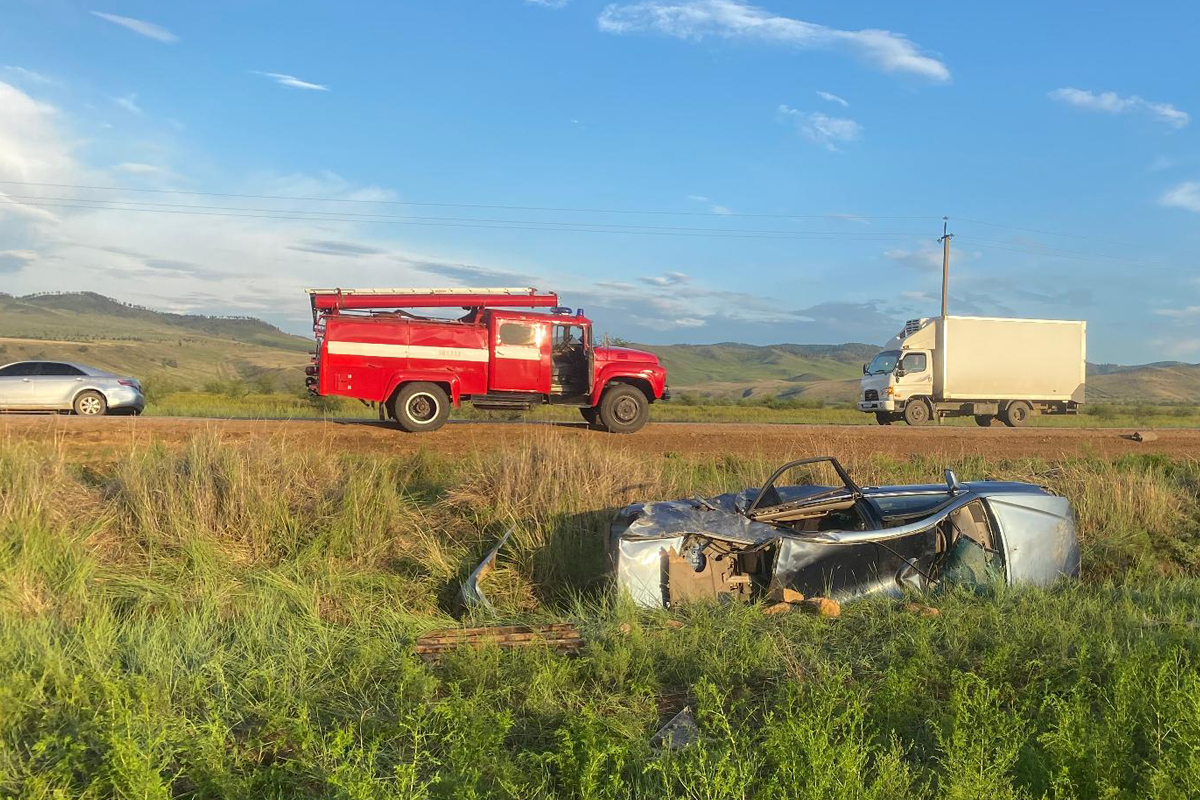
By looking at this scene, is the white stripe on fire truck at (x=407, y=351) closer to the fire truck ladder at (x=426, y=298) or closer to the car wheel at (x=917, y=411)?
the fire truck ladder at (x=426, y=298)

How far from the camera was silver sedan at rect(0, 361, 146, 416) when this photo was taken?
766 inches

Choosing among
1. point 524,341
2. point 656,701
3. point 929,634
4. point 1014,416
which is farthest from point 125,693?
point 1014,416

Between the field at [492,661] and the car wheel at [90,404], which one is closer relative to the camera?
the field at [492,661]

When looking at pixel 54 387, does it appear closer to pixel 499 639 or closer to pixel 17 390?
pixel 17 390

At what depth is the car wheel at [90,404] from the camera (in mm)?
19641

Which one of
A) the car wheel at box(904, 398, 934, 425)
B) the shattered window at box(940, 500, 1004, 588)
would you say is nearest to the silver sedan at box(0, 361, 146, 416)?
the shattered window at box(940, 500, 1004, 588)

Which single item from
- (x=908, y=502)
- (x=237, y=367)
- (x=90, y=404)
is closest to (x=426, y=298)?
(x=90, y=404)

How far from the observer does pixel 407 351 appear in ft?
52.4

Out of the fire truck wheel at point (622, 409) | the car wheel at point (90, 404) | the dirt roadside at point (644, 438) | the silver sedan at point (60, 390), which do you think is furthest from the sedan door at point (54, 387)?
the fire truck wheel at point (622, 409)

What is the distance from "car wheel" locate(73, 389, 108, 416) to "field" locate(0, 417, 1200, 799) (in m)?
10.9

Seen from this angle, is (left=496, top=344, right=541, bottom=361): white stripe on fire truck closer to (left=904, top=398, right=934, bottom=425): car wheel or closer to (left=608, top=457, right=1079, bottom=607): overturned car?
(left=608, top=457, right=1079, bottom=607): overturned car

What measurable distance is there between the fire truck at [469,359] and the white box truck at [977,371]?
12.9 meters

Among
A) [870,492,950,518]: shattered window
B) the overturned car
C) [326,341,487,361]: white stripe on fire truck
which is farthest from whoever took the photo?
[326,341,487,361]: white stripe on fire truck

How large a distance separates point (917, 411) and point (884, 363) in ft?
6.25
